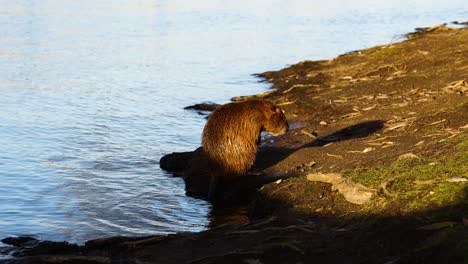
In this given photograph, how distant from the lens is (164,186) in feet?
37.6

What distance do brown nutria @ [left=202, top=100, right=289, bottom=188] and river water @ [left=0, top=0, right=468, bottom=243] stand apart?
1.81 feet

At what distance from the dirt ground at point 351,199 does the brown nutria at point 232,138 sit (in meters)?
0.42

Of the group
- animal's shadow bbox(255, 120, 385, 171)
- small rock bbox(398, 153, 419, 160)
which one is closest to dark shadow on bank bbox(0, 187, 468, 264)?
small rock bbox(398, 153, 419, 160)

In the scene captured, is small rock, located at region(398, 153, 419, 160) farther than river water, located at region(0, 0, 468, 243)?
No

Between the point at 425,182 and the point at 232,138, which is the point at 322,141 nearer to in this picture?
the point at 232,138

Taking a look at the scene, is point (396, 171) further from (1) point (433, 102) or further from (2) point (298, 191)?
(1) point (433, 102)

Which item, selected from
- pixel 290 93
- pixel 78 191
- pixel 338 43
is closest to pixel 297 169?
pixel 78 191

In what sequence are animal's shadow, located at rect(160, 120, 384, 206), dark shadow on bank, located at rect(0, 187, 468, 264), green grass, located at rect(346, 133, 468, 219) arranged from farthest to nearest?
animal's shadow, located at rect(160, 120, 384, 206), green grass, located at rect(346, 133, 468, 219), dark shadow on bank, located at rect(0, 187, 468, 264)

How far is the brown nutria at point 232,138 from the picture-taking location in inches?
416

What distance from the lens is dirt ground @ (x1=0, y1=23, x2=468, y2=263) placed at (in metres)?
6.39

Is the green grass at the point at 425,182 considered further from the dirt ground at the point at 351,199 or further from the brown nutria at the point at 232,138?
the brown nutria at the point at 232,138

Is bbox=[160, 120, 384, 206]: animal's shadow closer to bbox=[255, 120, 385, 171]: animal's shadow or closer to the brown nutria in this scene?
bbox=[255, 120, 385, 171]: animal's shadow

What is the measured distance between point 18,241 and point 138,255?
1.70 meters

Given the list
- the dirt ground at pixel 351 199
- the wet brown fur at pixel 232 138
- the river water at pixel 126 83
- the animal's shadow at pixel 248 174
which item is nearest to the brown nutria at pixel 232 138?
the wet brown fur at pixel 232 138
